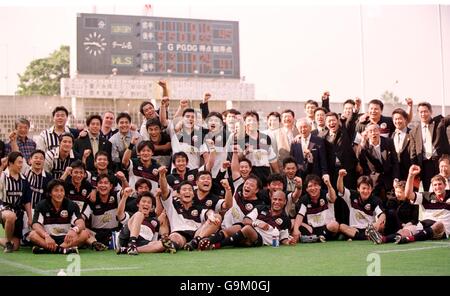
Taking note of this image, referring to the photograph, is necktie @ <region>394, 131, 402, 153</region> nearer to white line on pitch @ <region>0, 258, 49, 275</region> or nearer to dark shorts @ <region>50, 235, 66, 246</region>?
dark shorts @ <region>50, 235, 66, 246</region>

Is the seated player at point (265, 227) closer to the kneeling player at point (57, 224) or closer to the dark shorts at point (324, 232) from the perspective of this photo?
the dark shorts at point (324, 232)

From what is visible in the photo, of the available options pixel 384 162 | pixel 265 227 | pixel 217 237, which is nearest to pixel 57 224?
pixel 217 237

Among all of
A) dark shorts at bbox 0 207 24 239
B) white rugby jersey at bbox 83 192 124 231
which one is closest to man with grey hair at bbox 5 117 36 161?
dark shorts at bbox 0 207 24 239

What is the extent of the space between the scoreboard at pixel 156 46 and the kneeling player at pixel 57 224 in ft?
33.6

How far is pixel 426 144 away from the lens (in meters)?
6.22

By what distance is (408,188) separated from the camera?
5.81 meters

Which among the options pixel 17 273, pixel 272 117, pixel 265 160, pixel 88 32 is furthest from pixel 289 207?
pixel 88 32

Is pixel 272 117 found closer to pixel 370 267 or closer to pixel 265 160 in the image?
pixel 265 160

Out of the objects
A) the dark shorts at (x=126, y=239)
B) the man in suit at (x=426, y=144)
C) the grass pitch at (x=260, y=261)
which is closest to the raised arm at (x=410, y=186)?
the man in suit at (x=426, y=144)

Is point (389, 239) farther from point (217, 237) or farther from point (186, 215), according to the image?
point (186, 215)

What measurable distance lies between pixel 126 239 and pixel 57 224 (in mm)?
624

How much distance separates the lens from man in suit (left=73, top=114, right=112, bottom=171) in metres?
5.99

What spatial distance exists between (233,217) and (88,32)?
1065 cm

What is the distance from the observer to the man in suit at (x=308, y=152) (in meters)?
6.27
